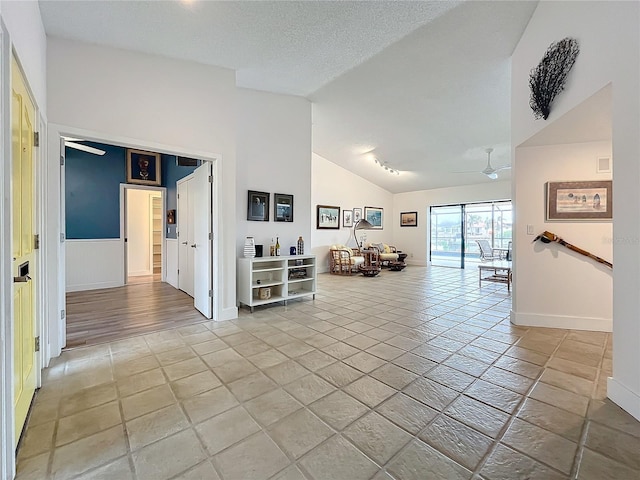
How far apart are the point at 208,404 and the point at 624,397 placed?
2.62 meters

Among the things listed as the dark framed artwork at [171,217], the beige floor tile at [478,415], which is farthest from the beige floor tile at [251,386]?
the dark framed artwork at [171,217]

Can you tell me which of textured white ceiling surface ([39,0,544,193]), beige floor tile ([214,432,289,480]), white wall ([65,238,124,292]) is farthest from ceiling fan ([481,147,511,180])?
white wall ([65,238,124,292])

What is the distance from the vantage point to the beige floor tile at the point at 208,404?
70.2 inches

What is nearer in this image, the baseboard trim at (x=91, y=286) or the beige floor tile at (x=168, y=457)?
the beige floor tile at (x=168, y=457)

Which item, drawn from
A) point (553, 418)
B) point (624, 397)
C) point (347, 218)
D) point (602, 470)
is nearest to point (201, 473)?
point (602, 470)

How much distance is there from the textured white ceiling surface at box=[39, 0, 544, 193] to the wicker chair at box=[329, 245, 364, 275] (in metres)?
3.10

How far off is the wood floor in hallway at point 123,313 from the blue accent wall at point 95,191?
46.0 inches

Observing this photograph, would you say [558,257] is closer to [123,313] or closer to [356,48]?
[356,48]

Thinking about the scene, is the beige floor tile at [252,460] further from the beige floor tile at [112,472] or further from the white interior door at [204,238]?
the white interior door at [204,238]

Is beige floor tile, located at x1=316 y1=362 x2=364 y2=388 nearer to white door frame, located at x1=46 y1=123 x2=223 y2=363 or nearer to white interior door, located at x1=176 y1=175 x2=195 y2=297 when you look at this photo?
white door frame, located at x1=46 y1=123 x2=223 y2=363

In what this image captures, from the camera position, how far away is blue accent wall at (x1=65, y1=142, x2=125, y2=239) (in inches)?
212

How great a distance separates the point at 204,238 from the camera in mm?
3848

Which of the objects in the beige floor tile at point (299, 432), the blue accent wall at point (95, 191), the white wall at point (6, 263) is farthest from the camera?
the blue accent wall at point (95, 191)

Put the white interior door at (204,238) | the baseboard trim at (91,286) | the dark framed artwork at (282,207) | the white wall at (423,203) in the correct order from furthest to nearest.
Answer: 1. the white wall at (423,203)
2. the baseboard trim at (91,286)
3. the dark framed artwork at (282,207)
4. the white interior door at (204,238)
